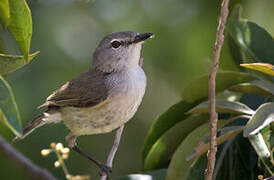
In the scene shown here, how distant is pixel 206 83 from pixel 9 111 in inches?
68.6

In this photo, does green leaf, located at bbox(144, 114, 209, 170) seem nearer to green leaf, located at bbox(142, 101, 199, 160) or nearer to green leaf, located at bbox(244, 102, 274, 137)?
green leaf, located at bbox(142, 101, 199, 160)

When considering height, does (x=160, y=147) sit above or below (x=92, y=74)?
below

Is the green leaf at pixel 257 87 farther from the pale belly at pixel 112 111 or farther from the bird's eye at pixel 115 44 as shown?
the bird's eye at pixel 115 44

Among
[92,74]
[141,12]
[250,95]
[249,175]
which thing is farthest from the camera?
[141,12]

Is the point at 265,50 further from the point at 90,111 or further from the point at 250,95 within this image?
the point at 90,111

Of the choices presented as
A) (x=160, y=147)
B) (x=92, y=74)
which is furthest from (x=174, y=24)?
(x=160, y=147)

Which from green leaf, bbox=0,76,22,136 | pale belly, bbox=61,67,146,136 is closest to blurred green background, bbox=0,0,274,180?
pale belly, bbox=61,67,146,136

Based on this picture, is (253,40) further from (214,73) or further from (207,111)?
(214,73)

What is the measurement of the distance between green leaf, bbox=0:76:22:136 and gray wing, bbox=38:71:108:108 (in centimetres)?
194

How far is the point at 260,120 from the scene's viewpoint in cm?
292

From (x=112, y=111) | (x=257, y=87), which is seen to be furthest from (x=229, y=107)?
(x=112, y=111)

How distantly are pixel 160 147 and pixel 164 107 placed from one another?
2.78 meters

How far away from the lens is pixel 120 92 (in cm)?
432

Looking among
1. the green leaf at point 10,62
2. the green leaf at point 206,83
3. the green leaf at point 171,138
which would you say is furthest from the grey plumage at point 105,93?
the green leaf at point 10,62
